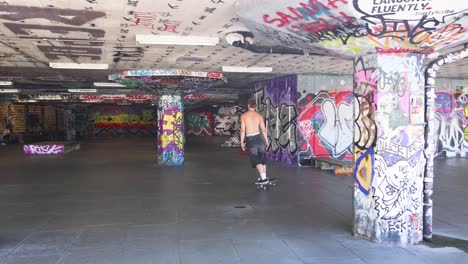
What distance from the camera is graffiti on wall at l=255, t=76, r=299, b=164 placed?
1527 centimetres

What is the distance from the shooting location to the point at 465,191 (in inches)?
369

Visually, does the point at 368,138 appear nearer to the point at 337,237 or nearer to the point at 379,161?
the point at 379,161

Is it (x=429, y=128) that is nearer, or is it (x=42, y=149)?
(x=429, y=128)

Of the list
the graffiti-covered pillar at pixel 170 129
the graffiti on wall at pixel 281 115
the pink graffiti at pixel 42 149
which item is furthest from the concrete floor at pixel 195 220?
the pink graffiti at pixel 42 149

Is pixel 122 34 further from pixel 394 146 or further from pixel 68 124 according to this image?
pixel 68 124

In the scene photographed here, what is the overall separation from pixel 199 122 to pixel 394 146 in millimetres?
40381

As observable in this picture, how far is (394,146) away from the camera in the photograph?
5340mm

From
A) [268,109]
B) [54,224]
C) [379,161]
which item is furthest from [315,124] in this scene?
[54,224]

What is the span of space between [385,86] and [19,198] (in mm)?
7930

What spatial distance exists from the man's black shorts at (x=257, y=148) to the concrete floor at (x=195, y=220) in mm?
759

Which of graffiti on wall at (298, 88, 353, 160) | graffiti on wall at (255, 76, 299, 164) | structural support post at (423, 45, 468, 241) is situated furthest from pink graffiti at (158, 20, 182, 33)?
graffiti on wall at (298, 88, 353, 160)

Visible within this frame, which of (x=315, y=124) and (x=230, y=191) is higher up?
(x=315, y=124)

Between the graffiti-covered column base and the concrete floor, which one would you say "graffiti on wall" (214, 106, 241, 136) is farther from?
the graffiti-covered column base

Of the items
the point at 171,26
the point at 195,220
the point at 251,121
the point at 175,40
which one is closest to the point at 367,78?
the point at 171,26
